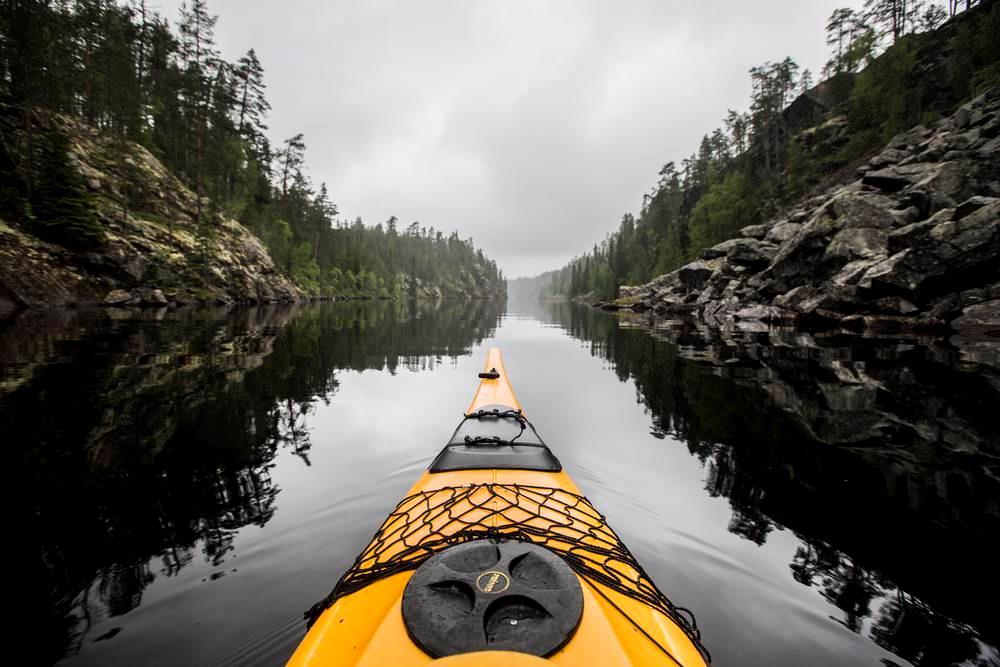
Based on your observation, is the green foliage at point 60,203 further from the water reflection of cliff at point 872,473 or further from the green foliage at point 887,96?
the green foliage at point 887,96

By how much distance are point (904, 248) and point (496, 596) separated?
2387 centimetres

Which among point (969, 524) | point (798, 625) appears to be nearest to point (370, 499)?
point (798, 625)

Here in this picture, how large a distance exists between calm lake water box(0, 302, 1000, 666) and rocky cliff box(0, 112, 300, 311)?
14.3 metres

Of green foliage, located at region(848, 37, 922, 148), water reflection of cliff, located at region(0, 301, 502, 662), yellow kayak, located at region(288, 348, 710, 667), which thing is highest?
green foliage, located at region(848, 37, 922, 148)

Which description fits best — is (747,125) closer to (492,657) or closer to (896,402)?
(896,402)

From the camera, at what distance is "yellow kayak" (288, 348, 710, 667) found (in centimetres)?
147

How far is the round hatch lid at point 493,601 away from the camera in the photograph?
146 centimetres

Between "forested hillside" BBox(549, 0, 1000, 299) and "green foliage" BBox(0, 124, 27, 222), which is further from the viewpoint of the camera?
"forested hillside" BBox(549, 0, 1000, 299)

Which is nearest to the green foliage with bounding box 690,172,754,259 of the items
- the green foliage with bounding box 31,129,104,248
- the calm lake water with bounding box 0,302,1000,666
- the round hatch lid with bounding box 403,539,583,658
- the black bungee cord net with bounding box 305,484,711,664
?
the calm lake water with bounding box 0,302,1000,666

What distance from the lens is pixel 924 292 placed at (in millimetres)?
16938

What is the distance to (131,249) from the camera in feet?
75.3

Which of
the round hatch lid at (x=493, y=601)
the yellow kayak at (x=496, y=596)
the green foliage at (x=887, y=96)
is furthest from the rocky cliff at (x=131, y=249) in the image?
the green foliage at (x=887, y=96)

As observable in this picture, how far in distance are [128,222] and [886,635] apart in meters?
34.6

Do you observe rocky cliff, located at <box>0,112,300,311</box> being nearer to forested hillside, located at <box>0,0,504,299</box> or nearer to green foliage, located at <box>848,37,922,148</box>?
forested hillside, located at <box>0,0,504,299</box>
